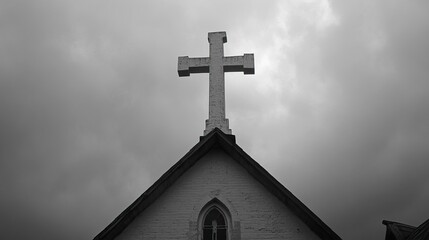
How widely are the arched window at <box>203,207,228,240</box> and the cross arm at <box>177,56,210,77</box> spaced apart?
4.82 metres

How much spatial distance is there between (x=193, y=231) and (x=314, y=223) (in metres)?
2.99

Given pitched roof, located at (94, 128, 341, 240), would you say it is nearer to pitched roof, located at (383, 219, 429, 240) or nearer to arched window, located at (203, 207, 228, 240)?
arched window, located at (203, 207, 228, 240)

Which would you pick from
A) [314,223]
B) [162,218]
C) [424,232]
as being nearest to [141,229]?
[162,218]

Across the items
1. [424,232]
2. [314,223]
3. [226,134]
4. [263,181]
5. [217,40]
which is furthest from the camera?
[217,40]

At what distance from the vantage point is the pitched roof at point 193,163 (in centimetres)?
922

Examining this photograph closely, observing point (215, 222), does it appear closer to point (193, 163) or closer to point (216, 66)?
point (193, 163)

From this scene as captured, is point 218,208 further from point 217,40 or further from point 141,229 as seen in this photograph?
point 217,40

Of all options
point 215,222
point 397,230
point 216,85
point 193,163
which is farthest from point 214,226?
point 397,230

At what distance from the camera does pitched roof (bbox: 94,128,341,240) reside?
922cm

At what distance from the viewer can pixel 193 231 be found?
374 inches

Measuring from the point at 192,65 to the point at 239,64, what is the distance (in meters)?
1.56

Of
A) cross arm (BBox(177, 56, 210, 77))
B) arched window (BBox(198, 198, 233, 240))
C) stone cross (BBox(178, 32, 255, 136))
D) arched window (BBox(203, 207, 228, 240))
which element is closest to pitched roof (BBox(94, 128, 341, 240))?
arched window (BBox(198, 198, 233, 240))

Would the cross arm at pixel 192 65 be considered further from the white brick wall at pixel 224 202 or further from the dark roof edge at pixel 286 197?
the white brick wall at pixel 224 202

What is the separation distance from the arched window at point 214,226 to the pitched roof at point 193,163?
4.34ft
